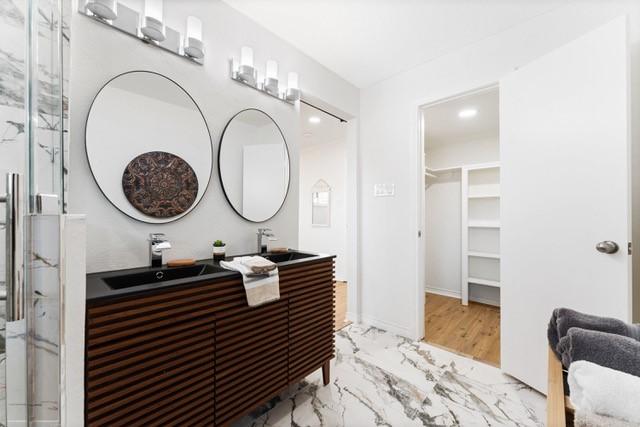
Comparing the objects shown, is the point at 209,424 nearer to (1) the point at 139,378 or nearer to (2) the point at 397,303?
(1) the point at 139,378

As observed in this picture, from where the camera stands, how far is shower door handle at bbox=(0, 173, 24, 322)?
1.93ft

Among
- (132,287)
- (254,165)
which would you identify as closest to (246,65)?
(254,165)

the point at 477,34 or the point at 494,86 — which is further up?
the point at 477,34

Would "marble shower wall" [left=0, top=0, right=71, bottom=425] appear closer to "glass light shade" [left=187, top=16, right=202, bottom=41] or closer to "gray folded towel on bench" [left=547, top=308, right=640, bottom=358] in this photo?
"glass light shade" [left=187, top=16, right=202, bottom=41]

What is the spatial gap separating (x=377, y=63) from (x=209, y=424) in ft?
9.27

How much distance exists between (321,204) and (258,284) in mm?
3535

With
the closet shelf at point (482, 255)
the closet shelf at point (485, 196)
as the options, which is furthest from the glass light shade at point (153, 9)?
the closet shelf at point (482, 255)

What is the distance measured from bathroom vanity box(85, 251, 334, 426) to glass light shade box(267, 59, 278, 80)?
1380 millimetres

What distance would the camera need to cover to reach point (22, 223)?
0.61 metres

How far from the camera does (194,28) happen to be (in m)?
1.53

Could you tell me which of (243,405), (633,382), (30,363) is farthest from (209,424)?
(633,382)

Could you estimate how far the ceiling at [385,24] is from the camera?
176cm

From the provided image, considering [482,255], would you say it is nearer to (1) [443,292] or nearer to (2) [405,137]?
(1) [443,292]

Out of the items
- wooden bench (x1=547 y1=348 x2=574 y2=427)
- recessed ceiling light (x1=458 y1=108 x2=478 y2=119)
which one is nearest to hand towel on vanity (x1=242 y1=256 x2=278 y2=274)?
wooden bench (x1=547 y1=348 x2=574 y2=427)
